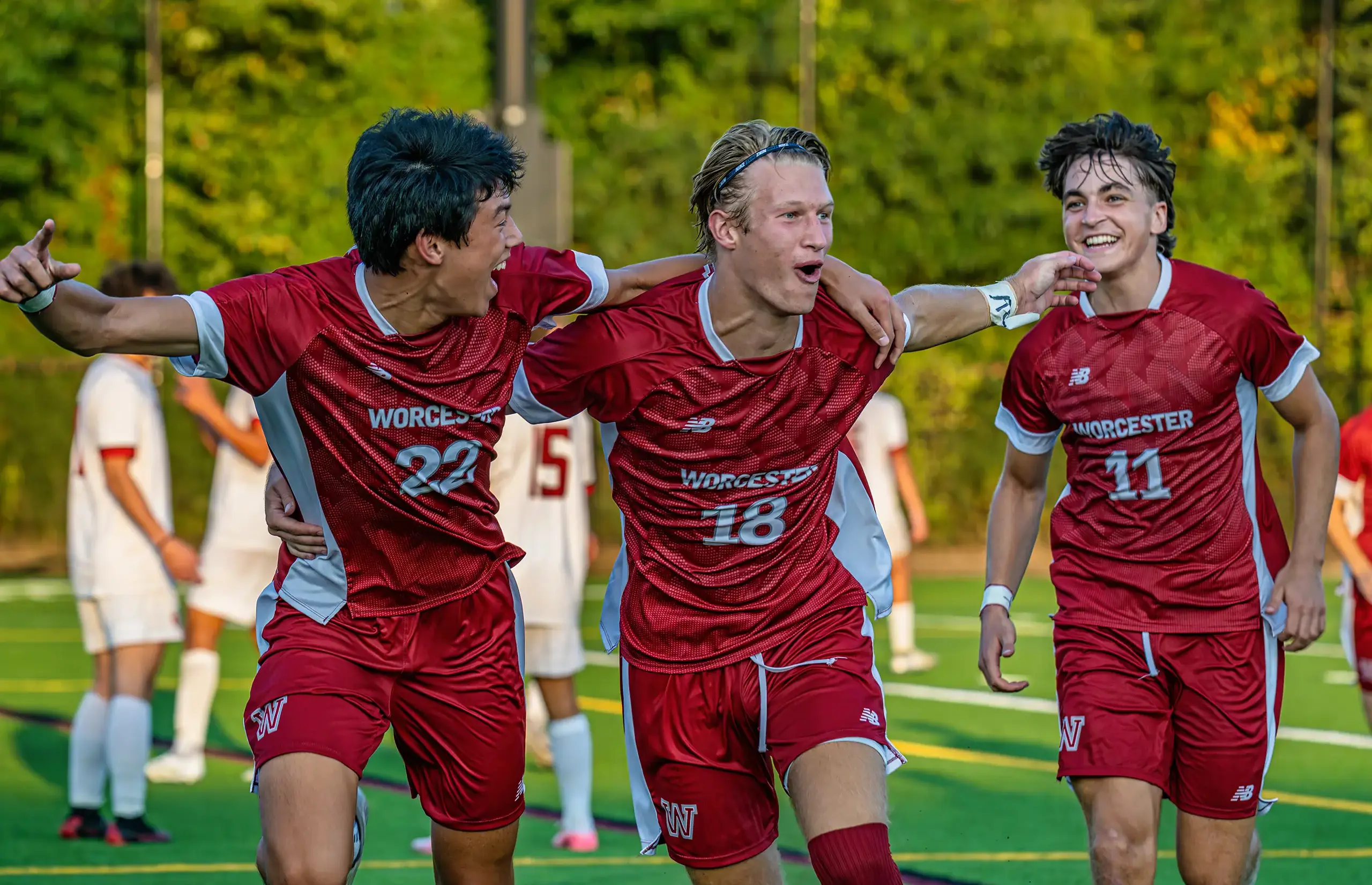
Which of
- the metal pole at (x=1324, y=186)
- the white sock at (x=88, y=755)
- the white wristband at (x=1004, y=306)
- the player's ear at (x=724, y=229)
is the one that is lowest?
the white sock at (x=88, y=755)

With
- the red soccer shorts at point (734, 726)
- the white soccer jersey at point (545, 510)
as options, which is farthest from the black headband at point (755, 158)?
the white soccer jersey at point (545, 510)

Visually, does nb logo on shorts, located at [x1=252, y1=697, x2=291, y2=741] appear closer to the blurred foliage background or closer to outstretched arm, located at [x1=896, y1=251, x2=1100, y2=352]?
outstretched arm, located at [x1=896, y1=251, x2=1100, y2=352]

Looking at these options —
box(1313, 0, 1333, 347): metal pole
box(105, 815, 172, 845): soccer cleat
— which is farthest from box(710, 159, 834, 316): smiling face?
box(1313, 0, 1333, 347): metal pole

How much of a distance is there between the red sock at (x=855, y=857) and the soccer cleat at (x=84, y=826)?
4.84m

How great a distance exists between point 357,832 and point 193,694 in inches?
193

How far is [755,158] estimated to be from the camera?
512 centimetres

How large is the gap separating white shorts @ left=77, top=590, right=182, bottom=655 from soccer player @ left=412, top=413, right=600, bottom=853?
1.55m

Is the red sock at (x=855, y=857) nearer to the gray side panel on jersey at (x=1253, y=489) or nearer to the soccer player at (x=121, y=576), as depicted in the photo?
the gray side panel on jersey at (x=1253, y=489)

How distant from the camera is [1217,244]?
31.3m

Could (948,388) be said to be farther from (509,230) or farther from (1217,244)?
(509,230)

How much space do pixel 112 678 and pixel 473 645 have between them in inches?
154

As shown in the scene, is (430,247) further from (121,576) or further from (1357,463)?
(1357,463)

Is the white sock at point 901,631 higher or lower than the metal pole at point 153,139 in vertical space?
lower

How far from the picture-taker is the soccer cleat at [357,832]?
4.96 meters
